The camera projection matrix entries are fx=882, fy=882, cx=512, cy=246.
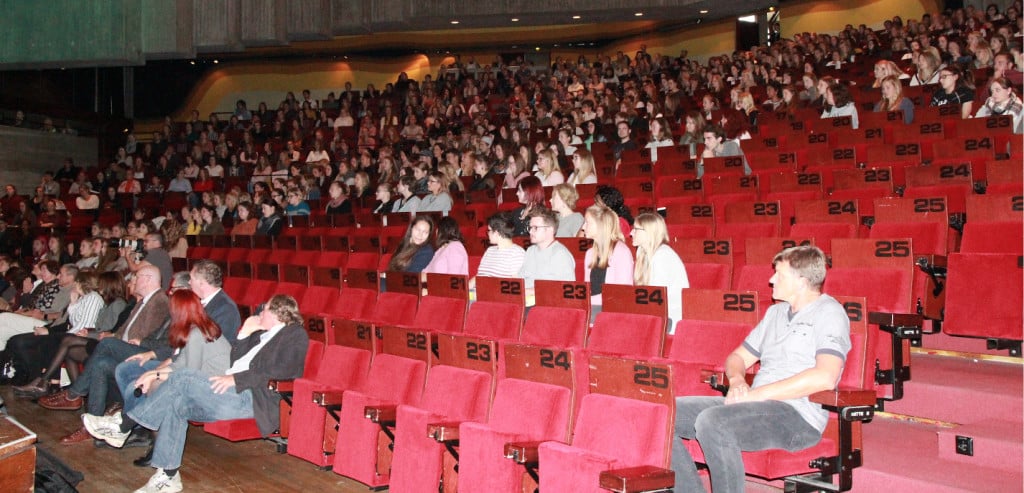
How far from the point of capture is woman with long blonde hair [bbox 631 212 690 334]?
347 centimetres

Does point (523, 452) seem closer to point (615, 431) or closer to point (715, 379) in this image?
point (615, 431)

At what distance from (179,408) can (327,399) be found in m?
0.68

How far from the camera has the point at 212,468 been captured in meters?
3.83

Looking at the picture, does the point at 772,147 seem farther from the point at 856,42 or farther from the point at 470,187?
the point at 856,42

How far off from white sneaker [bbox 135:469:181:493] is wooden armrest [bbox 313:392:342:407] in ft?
2.15

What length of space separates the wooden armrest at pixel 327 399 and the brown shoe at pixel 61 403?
8.13 feet

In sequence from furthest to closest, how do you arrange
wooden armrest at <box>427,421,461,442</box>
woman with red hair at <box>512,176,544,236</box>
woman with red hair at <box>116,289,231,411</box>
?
woman with red hair at <box>512,176,544,236</box> → woman with red hair at <box>116,289,231,411</box> → wooden armrest at <box>427,421,461,442</box>

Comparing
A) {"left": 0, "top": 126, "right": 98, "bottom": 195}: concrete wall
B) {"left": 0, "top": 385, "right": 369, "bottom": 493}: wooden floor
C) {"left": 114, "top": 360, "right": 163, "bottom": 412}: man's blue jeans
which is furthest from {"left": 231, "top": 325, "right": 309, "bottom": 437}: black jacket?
{"left": 0, "top": 126, "right": 98, "bottom": 195}: concrete wall

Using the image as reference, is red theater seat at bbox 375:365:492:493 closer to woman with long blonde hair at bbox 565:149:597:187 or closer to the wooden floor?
the wooden floor

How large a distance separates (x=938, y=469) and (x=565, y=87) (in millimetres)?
8993

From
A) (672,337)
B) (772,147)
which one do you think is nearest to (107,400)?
(672,337)

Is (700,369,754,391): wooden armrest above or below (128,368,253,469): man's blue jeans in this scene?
above

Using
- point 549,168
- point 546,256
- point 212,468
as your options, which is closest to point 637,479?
point 546,256

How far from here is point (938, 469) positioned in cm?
248
